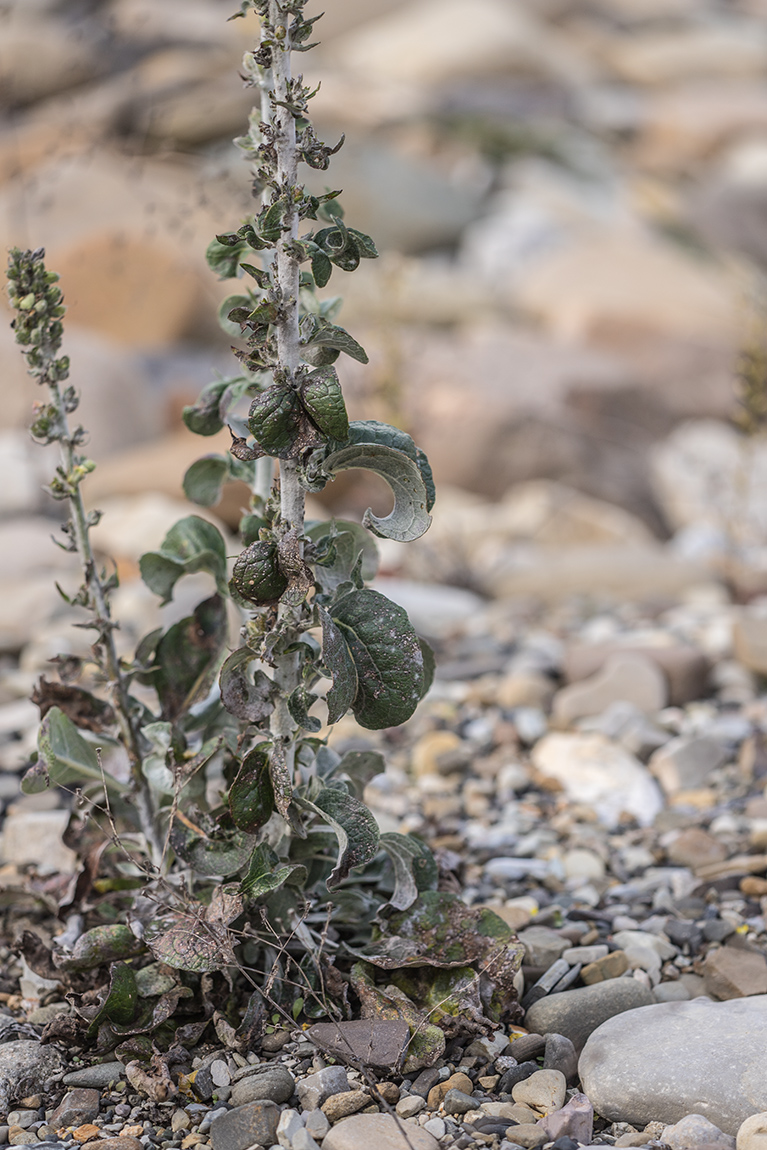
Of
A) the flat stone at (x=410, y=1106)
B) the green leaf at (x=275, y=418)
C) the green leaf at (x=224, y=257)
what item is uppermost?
the green leaf at (x=224, y=257)

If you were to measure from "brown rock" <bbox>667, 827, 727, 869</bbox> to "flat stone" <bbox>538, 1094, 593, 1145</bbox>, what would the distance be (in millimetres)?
959

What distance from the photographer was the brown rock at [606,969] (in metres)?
1.92

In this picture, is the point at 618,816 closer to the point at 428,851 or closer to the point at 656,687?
the point at 656,687

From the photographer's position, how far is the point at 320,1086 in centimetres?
156

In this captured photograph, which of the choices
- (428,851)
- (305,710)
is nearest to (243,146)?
(305,710)

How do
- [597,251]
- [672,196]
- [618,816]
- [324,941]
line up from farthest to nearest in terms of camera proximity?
[672,196]
[597,251]
[618,816]
[324,941]

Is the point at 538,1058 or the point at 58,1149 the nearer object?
A: the point at 58,1149

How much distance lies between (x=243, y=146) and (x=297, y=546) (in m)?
0.61

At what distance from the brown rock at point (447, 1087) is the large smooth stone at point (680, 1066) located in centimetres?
18

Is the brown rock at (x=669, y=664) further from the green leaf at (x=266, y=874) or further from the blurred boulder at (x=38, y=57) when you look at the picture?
the blurred boulder at (x=38, y=57)

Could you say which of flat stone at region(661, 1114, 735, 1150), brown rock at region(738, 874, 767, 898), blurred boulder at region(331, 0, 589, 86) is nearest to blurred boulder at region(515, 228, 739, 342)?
brown rock at region(738, 874, 767, 898)

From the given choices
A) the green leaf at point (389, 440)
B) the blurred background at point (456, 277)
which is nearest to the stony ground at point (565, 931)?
the green leaf at point (389, 440)

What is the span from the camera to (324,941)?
65.6 inches

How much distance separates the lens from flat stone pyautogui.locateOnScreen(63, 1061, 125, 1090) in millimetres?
1638
